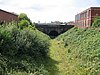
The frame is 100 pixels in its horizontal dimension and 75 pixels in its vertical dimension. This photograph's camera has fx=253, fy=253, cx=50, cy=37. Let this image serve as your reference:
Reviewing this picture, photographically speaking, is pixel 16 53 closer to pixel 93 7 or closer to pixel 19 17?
pixel 19 17

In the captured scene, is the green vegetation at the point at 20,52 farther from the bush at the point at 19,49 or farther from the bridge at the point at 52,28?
the bridge at the point at 52,28

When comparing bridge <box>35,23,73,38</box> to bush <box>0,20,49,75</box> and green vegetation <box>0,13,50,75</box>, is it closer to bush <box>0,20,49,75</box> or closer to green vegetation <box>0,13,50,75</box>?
bush <box>0,20,49,75</box>

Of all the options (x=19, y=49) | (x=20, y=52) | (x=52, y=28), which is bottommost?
(x=52, y=28)

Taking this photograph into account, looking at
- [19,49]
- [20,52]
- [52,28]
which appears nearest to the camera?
[19,49]

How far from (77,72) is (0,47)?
238 inches

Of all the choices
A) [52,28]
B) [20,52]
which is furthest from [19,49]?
[52,28]

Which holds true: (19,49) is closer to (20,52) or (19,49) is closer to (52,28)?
(20,52)

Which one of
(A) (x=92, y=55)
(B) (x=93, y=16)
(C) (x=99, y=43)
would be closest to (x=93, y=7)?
(B) (x=93, y=16)

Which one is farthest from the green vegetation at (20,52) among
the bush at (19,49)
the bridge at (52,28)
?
the bridge at (52,28)

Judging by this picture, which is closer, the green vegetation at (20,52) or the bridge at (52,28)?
Answer: the green vegetation at (20,52)

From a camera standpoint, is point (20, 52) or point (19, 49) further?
point (20, 52)

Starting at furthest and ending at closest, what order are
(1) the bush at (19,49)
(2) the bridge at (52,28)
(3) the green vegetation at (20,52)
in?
(2) the bridge at (52,28)
(1) the bush at (19,49)
(3) the green vegetation at (20,52)

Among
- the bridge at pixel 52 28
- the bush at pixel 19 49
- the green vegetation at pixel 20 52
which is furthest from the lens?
the bridge at pixel 52 28

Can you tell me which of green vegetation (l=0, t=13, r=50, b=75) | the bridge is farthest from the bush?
the bridge
